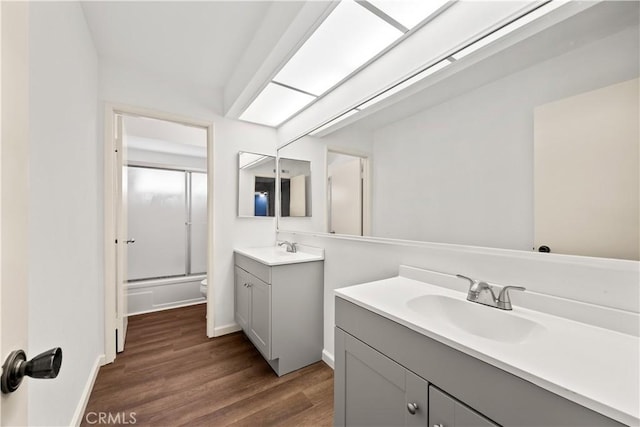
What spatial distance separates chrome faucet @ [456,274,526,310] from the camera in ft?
3.08

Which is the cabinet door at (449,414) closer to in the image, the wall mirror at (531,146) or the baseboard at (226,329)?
the wall mirror at (531,146)

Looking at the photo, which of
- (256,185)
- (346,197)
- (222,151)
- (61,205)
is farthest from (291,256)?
(61,205)

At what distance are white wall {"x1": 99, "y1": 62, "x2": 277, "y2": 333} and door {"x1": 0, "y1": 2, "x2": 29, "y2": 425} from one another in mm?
2026

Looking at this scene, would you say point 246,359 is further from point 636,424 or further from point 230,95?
point 230,95

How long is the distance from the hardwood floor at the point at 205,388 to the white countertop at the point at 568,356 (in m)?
1.09

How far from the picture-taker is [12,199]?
0.44 m

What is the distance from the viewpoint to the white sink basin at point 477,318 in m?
0.87

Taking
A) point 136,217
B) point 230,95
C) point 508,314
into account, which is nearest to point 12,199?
point 508,314

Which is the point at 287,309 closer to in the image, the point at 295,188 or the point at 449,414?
the point at 295,188

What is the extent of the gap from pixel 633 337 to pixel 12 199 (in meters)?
1.52

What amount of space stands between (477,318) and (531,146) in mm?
690

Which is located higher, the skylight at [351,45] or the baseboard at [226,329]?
the skylight at [351,45]

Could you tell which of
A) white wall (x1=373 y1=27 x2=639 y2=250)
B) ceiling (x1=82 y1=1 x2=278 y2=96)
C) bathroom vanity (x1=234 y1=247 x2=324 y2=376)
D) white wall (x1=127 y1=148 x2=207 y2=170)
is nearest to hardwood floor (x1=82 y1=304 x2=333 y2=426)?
bathroom vanity (x1=234 y1=247 x2=324 y2=376)

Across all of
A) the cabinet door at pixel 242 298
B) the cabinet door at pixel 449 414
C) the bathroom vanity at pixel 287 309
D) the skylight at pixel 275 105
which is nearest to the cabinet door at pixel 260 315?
the bathroom vanity at pixel 287 309
